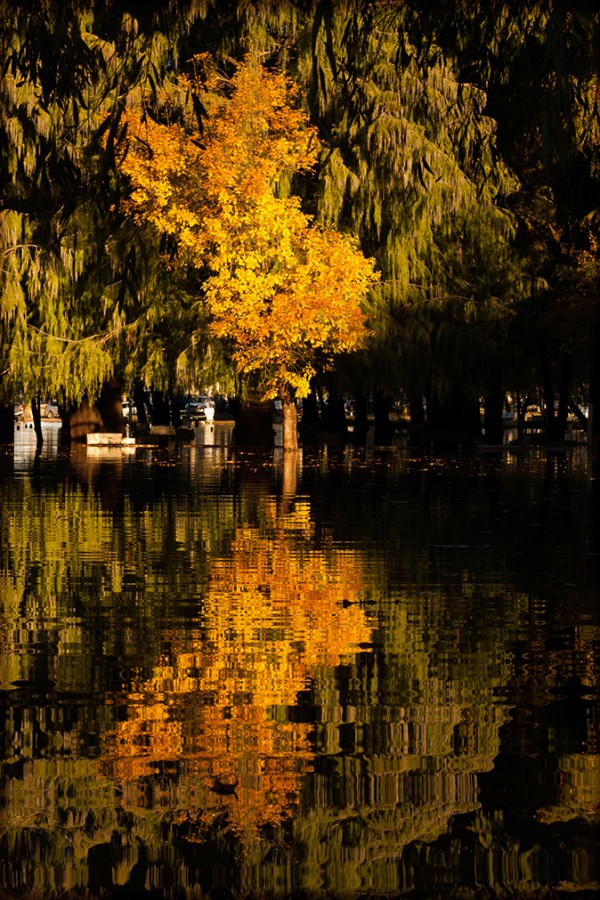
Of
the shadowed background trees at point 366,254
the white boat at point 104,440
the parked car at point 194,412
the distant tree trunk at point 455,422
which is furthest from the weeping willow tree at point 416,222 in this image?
the parked car at point 194,412

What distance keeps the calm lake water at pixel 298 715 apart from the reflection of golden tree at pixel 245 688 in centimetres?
2

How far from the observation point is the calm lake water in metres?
5.93

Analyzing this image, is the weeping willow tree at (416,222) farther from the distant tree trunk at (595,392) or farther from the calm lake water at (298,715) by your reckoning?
the calm lake water at (298,715)

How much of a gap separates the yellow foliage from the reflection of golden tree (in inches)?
1247

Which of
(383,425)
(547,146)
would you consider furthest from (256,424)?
(547,146)

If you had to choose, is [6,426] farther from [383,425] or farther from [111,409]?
[383,425]

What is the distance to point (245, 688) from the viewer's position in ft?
31.0

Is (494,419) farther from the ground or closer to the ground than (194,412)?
closer to the ground

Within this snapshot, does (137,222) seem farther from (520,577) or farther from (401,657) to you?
(401,657)

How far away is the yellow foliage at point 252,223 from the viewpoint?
47.1 meters

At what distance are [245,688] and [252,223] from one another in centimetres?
3954

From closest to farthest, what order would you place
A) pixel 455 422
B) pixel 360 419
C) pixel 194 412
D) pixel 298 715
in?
pixel 298 715, pixel 455 422, pixel 360 419, pixel 194 412

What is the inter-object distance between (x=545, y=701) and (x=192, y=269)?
44827 millimetres

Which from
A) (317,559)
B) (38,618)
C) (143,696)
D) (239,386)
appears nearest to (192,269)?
(239,386)
